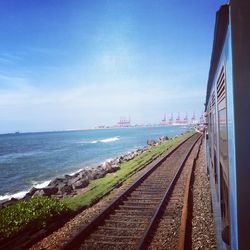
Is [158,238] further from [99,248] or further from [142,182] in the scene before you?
[142,182]

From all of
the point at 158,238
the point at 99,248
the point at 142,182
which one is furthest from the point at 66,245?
the point at 142,182

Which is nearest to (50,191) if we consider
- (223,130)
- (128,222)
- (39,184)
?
(39,184)

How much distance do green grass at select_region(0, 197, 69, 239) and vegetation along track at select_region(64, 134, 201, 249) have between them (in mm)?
1707

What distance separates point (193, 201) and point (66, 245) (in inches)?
201

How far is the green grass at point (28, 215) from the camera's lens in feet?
26.6

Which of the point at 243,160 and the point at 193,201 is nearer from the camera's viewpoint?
the point at 243,160

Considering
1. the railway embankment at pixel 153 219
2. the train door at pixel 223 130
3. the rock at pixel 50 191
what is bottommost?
the rock at pixel 50 191

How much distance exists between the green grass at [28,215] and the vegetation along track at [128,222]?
67.2 inches

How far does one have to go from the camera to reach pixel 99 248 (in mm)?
6570

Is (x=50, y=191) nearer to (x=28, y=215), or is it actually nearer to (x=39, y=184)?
(x=28, y=215)

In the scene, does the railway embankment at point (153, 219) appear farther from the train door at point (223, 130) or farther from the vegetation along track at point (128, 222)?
the train door at point (223, 130)

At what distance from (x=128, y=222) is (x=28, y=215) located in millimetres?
3251

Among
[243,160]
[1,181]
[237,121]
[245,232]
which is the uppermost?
[237,121]

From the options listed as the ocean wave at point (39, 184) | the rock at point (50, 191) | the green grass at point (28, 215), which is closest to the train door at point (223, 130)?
the green grass at point (28, 215)
